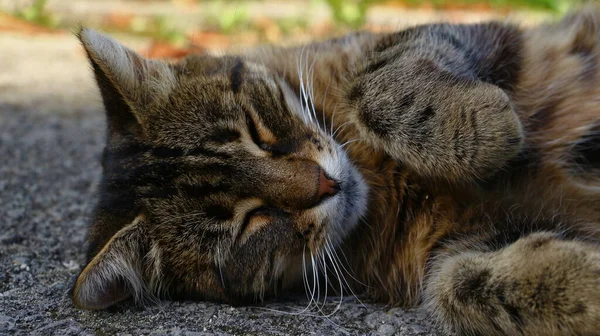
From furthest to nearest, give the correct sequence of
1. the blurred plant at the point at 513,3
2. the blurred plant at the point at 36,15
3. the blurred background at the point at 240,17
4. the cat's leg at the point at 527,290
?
the blurred plant at the point at 36,15, the blurred plant at the point at 513,3, the blurred background at the point at 240,17, the cat's leg at the point at 527,290

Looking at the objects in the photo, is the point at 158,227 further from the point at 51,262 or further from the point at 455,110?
the point at 455,110

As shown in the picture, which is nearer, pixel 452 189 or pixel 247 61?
pixel 452 189

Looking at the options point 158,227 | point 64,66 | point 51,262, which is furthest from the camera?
point 64,66

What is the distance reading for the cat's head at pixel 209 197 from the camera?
1.85 m

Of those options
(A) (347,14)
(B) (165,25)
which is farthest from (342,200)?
(B) (165,25)

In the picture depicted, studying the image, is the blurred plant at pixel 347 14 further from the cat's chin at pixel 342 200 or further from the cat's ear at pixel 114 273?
the cat's ear at pixel 114 273

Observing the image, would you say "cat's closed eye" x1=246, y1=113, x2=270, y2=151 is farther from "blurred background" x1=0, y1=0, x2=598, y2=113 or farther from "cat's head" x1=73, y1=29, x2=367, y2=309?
"blurred background" x1=0, y1=0, x2=598, y2=113

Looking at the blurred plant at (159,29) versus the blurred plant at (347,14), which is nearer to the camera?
the blurred plant at (347,14)

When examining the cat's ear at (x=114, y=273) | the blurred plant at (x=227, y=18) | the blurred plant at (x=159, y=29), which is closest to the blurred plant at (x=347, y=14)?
the blurred plant at (x=227, y=18)

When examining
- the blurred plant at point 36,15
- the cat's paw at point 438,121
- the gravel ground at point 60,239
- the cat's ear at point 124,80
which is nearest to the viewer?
the gravel ground at point 60,239

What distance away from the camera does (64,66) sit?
4504 mm

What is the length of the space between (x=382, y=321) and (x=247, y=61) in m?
1.10

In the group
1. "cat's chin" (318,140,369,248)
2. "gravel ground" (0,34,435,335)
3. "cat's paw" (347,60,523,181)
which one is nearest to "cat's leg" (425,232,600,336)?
"gravel ground" (0,34,435,335)

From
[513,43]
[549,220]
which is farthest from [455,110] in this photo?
[513,43]
